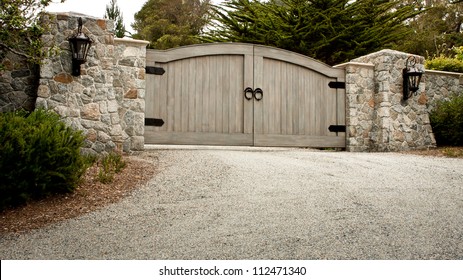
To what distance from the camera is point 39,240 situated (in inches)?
131

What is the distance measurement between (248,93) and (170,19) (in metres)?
15.1

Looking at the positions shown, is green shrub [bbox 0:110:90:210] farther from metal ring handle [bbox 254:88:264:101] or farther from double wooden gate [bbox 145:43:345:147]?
metal ring handle [bbox 254:88:264:101]

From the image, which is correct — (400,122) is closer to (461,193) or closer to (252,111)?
(252,111)

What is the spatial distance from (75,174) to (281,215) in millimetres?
2262

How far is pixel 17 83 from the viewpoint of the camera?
6.23 metres

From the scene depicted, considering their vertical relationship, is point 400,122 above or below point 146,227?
above

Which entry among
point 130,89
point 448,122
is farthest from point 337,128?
point 130,89

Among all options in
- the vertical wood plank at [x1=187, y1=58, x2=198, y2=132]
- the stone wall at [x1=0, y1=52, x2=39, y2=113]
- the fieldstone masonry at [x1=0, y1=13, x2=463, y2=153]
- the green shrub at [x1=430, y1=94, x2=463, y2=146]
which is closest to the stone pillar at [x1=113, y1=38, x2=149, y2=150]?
the fieldstone masonry at [x1=0, y1=13, x2=463, y2=153]

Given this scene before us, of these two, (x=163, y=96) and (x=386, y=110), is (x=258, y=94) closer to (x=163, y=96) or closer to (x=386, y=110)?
(x=163, y=96)

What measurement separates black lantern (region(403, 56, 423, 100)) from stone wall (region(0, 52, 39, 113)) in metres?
7.08

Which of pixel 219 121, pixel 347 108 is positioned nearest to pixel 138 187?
pixel 219 121

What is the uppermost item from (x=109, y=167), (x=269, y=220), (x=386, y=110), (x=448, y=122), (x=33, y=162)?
(x=386, y=110)

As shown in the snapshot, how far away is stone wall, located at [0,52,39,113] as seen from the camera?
20.3 ft
